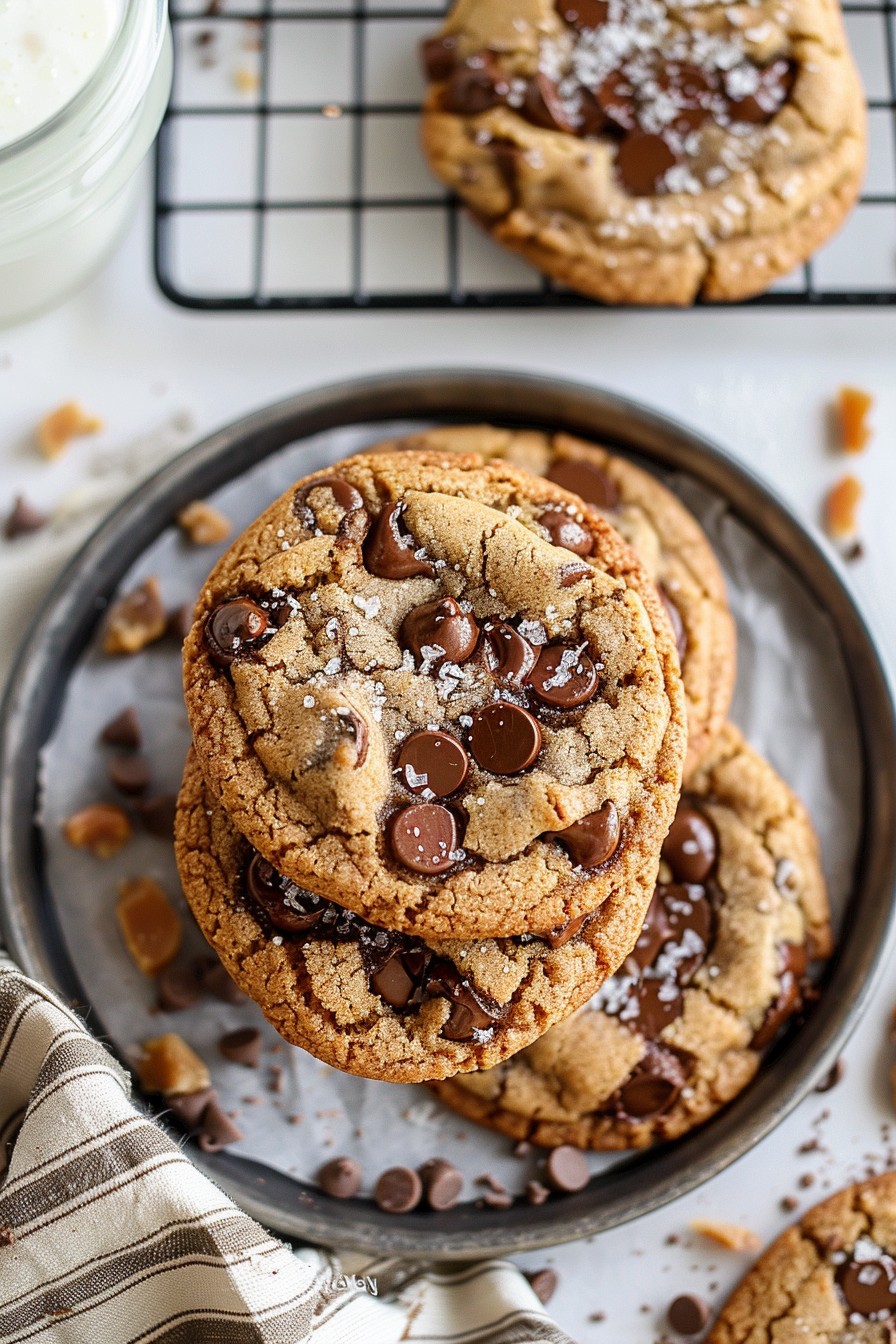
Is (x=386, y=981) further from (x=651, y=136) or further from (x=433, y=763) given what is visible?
(x=651, y=136)

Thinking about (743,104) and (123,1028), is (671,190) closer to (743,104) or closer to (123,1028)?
(743,104)

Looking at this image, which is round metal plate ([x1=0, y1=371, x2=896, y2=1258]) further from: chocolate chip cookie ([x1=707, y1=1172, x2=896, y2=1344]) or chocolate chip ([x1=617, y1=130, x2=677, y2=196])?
chocolate chip ([x1=617, y1=130, x2=677, y2=196])

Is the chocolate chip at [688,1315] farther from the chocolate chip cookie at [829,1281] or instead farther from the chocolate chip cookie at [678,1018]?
the chocolate chip cookie at [678,1018]


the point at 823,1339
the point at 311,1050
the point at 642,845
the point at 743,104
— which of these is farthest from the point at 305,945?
the point at 743,104

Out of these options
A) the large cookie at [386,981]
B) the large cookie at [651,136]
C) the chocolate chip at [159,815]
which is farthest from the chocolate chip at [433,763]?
the large cookie at [651,136]

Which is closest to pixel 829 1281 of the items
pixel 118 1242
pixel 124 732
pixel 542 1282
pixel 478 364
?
pixel 542 1282

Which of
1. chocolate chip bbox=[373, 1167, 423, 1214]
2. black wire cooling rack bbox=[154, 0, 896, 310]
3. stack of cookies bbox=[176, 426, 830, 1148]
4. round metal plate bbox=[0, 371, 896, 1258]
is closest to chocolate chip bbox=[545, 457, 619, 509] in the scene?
round metal plate bbox=[0, 371, 896, 1258]
